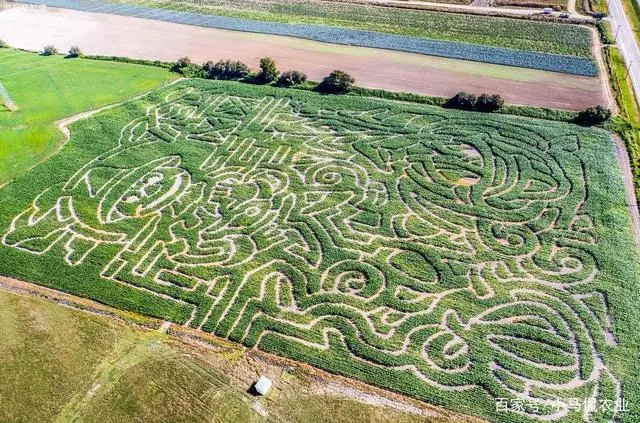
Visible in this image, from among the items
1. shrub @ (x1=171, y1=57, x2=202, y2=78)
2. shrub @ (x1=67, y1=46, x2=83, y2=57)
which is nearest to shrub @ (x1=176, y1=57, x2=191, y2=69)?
shrub @ (x1=171, y1=57, x2=202, y2=78)

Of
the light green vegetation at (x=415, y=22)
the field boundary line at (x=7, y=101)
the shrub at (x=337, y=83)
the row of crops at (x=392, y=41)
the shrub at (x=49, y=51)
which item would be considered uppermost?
the light green vegetation at (x=415, y=22)

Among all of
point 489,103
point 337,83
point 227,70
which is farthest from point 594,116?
point 227,70

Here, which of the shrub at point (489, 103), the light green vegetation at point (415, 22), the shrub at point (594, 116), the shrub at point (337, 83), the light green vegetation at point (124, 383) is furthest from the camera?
the light green vegetation at point (415, 22)

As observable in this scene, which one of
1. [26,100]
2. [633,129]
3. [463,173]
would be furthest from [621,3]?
[26,100]

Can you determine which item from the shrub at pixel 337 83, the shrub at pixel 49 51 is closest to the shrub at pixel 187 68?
the shrub at pixel 337 83

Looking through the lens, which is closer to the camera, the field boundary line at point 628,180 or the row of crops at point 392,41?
the field boundary line at point 628,180

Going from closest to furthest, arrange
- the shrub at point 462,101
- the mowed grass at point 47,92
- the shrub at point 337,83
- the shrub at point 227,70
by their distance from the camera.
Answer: the mowed grass at point 47,92 → the shrub at point 462,101 → the shrub at point 337,83 → the shrub at point 227,70

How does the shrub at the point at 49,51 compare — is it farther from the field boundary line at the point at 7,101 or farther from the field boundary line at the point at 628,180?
the field boundary line at the point at 628,180

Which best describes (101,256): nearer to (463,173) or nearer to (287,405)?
(287,405)
